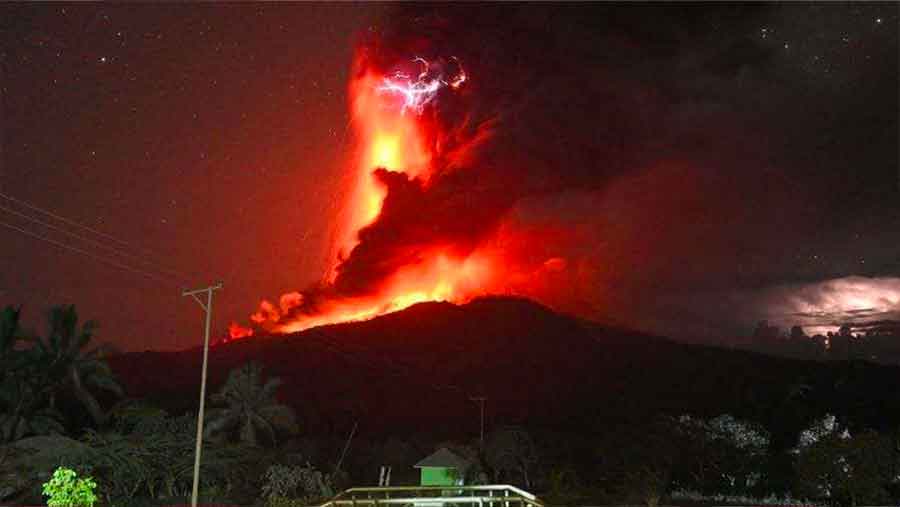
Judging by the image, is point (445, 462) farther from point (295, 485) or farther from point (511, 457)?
point (295, 485)

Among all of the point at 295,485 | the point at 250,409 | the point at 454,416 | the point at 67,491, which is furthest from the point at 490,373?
the point at 67,491

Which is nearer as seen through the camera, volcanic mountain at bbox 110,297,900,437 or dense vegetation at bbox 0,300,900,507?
dense vegetation at bbox 0,300,900,507

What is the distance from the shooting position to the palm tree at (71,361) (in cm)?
6312

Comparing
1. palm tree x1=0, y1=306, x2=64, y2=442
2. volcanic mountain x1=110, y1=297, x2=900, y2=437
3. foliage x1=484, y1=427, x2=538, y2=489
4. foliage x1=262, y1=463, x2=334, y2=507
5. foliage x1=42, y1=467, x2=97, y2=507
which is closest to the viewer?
foliage x1=42, y1=467, x2=97, y2=507

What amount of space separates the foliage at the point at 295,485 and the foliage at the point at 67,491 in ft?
27.2

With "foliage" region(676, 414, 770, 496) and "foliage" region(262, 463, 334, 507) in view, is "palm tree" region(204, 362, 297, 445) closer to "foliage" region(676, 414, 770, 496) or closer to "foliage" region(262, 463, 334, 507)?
"foliage" region(262, 463, 334, 507)

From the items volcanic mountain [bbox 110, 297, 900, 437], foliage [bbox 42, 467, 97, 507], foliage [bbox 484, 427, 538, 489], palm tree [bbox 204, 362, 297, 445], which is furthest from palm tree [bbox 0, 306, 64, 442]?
volcanic mountain [bbox 110, 297, 900, 437]

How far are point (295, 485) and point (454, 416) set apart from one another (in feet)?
245

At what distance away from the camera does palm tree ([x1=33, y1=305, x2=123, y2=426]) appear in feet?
207

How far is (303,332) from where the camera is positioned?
15088 cm

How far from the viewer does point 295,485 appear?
1722 inches

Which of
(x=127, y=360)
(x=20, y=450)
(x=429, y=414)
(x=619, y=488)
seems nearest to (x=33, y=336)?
(x=20, y=450)

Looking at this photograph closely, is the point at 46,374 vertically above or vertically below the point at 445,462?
above

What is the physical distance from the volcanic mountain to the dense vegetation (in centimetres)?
44
